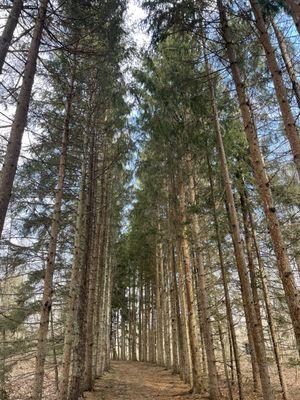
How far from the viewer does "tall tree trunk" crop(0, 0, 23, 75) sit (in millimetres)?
5500

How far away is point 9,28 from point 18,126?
1876 millimetres

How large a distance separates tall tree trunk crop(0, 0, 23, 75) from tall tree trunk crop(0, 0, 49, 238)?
343 mm

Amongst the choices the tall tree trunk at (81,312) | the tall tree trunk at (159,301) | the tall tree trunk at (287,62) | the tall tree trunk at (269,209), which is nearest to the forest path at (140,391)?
the tall tree trunk at (81,312)

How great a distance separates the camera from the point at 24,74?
18.3 feet

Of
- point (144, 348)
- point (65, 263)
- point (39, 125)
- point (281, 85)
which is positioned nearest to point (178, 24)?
point (281, 85)

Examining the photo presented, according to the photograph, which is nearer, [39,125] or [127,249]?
[39,125]

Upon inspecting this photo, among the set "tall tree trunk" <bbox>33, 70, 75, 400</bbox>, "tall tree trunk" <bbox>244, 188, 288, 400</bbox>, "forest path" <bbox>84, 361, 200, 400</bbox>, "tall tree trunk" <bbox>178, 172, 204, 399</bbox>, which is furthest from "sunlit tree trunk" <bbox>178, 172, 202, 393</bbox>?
"tall tree trunk" <bbox>33, 70, 75, 400</bbox>

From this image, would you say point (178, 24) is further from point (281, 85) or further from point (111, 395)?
point (111, 395)

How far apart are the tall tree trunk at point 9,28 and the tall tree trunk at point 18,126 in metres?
→ 0.34

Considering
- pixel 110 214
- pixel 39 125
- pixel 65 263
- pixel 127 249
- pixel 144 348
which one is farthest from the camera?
pixel 144 348

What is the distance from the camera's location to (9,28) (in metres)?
5.64

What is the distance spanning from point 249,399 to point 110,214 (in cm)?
796

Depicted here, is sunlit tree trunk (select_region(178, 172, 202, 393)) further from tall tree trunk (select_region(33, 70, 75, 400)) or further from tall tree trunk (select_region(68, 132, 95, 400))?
tall tree trunk (select_region(33, 70, 75, 400))

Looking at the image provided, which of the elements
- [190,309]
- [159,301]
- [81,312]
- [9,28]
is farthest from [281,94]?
[159,301]
